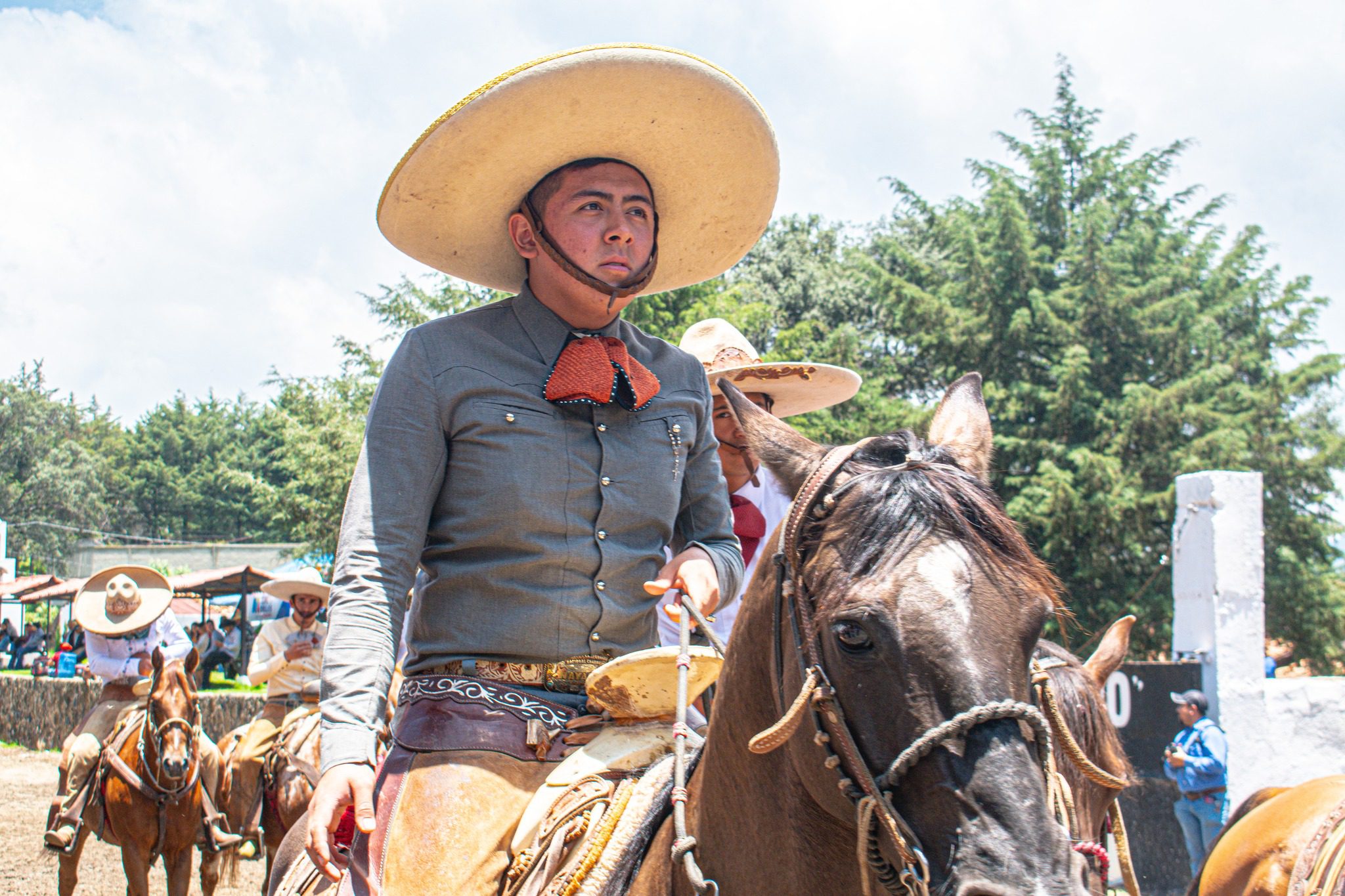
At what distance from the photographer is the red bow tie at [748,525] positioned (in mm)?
4289

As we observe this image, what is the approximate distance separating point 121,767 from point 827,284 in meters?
25.8

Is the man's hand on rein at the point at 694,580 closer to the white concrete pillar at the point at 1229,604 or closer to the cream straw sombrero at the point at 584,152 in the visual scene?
the cream straw sombrero at the point at 584,152

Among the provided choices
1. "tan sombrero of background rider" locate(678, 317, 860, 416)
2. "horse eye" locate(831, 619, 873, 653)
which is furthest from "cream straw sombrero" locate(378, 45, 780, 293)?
"tan sombrero of background rider" locate(678, 317, 860, 416)

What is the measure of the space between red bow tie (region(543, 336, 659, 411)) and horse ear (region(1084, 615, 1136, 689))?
3.75 meters

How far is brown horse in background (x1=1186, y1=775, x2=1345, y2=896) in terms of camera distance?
481 cm

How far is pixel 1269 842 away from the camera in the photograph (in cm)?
503

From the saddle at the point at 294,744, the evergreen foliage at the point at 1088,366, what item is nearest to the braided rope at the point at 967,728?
the saddle at the point at 294,744

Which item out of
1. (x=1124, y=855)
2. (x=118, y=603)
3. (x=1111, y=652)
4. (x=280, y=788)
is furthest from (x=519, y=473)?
(x=118, y=603)

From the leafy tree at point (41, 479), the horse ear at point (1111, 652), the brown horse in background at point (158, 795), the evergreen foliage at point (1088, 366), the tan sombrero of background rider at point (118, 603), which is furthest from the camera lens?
the leafy tree at point (41, 479)

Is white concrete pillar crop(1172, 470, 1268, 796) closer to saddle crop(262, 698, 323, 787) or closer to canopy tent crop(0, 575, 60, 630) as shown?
saddle crop(262, 698, 323, 787)

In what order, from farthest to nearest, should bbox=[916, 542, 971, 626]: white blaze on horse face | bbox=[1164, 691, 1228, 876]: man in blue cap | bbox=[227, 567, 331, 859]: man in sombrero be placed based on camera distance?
1. bbox=[227, 567, 331, 859]: man in sombrero
2. bbox=[1164, 691, 1228, 876]: man in blue cap
3. bbox=[916, 542, 971, 626]: white blaze on horse face

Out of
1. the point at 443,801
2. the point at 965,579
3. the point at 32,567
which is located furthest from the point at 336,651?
the point at 32,567

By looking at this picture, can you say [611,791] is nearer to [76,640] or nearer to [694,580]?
[694,580]

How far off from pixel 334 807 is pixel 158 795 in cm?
859
